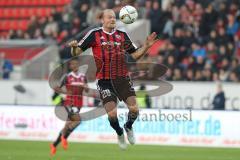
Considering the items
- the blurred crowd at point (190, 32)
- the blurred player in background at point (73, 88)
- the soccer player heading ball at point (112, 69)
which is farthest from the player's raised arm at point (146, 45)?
the blurred crowd at point (190, 32)

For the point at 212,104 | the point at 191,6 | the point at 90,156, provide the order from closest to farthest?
the point at 90,156
the point at 212,104
the point at 191,6

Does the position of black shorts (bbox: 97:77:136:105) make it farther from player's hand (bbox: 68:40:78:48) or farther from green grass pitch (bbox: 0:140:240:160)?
green grass pitch (bbox: 0:140:240:160)

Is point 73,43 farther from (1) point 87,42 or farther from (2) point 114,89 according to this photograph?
(2) point 114,89

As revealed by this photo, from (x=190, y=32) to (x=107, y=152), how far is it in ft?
32.1

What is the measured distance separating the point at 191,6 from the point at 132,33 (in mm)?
2575

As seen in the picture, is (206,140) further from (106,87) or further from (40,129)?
(106,87)

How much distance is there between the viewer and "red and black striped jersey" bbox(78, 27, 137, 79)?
14188mm

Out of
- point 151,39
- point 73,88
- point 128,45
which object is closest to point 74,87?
point 73,88

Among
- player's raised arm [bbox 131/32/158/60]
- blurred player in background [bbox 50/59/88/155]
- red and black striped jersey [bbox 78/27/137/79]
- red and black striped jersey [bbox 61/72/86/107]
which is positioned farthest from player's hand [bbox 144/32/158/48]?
red and black striped jersey [bbox 61/72/86/107]

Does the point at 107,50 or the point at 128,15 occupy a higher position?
the point at 128,15

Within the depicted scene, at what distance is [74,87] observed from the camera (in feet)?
64.4

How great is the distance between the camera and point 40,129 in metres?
22.7

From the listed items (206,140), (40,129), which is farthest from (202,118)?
(40,129)

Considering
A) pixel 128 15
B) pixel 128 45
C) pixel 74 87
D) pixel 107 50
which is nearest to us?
pixel 128 15
